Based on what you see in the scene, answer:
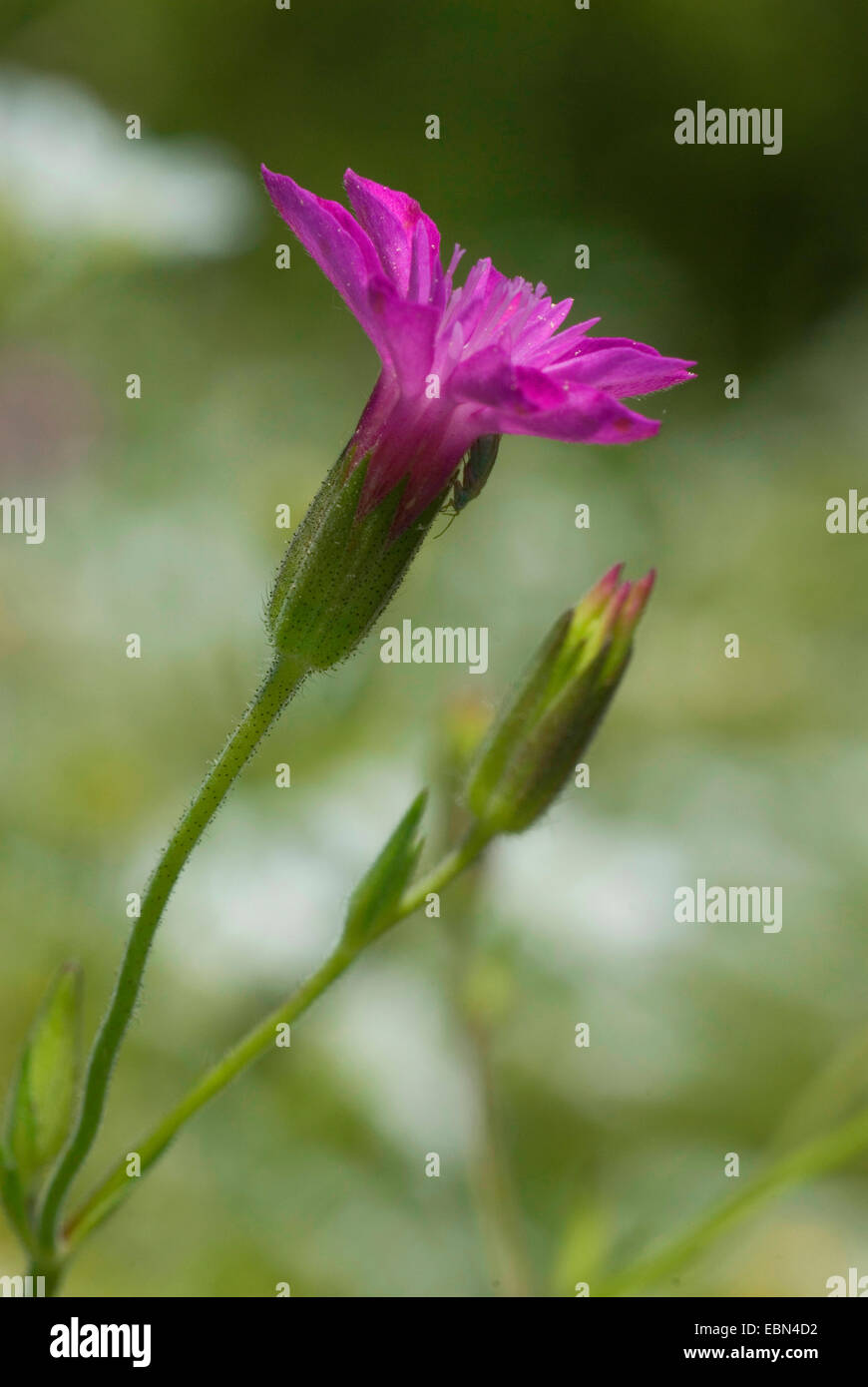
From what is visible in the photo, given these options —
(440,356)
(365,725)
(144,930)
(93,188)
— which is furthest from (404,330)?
(365,725)

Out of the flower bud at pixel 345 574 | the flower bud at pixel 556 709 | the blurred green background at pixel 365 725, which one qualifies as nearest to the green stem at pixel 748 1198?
the blurred green background at pixel 365 725

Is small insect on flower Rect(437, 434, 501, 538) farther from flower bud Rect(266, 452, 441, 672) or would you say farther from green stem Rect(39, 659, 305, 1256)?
green stem Rect(39, 659, 305, 1256)

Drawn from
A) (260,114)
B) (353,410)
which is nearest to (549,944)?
(353,410)

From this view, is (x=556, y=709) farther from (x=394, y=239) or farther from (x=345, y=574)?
(x=394, y=239)

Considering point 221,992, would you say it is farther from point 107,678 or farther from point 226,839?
point 107,678

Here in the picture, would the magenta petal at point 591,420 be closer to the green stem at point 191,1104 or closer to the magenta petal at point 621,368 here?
the magenta petal at point 621,368

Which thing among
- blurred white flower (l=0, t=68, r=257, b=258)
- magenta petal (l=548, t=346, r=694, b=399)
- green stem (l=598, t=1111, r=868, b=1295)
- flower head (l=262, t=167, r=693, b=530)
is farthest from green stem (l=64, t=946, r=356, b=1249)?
blurred white flower (l=0, t=68, r=257, b=258)
